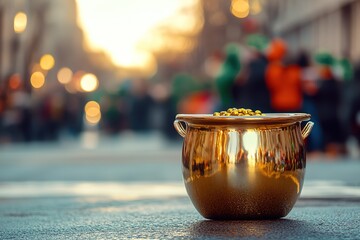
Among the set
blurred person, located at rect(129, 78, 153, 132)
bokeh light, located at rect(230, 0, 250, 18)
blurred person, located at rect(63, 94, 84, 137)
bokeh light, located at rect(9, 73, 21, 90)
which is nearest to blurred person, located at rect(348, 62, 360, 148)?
blurred person, located at rect(129, 78, 153, 132)

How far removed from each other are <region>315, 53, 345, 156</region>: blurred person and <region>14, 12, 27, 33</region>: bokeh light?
30.5 m

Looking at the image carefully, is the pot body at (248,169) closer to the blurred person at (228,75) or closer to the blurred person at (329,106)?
the blurred person at (329,106)

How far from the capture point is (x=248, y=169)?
5.48 metres

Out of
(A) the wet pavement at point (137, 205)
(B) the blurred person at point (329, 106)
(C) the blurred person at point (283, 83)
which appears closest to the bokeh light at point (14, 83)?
(A) the wet pavement at point (137, 205)

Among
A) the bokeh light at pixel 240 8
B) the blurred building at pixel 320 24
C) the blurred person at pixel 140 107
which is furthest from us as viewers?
the bokeh light at pixel 240 8

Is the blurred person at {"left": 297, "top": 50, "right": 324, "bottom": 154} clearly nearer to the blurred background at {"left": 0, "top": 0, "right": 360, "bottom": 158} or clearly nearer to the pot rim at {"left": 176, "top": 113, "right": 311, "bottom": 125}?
the blurred background at {"left": 0, "top": 0, "right": 360, "bottom": 158}

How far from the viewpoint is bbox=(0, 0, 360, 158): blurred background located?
18.3 m

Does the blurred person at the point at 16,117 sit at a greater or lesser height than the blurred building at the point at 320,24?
lesser

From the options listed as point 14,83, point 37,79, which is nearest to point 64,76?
point 37,79

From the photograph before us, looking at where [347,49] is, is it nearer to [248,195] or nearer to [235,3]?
[235,3]

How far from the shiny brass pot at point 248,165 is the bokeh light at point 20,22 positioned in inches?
1681

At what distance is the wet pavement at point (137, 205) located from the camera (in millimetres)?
5094

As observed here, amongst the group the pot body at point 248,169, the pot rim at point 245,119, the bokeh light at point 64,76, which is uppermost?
the bokeh light at point 64,76

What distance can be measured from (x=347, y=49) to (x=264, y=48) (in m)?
18.5
